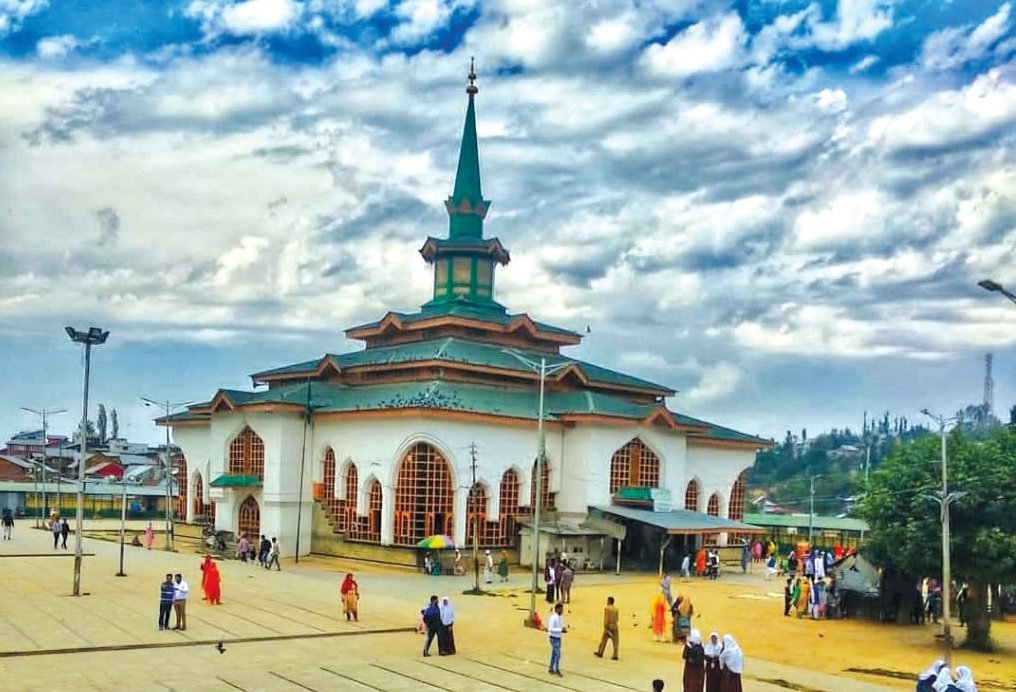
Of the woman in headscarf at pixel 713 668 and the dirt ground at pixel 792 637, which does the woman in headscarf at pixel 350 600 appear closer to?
the dirt ground at pixel 792 637

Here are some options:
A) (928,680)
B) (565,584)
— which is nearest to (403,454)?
(565,584)

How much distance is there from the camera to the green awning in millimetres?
50281

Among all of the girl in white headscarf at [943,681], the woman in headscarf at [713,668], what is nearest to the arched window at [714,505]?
the woman in headscarf at [713,668]

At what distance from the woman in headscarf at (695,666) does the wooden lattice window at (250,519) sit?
3523cm

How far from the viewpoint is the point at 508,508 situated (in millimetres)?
48500

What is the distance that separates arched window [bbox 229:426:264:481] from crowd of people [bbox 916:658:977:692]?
37.2m

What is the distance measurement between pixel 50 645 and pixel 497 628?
1086cm

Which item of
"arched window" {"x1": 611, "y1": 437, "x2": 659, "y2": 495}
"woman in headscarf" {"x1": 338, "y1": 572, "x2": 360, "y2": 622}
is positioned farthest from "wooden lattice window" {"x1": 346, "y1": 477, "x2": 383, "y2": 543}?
"woman in headscarf" {"x1": 338, "y1": 572, "x2": 360, "y2": 622}

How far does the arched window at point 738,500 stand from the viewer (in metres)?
58.7

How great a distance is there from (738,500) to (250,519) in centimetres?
2516

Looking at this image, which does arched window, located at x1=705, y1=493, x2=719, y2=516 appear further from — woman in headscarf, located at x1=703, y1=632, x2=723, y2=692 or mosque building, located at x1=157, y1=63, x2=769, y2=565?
woman in headscarf, located at x1=703, y1=632, x2=723, y2=692

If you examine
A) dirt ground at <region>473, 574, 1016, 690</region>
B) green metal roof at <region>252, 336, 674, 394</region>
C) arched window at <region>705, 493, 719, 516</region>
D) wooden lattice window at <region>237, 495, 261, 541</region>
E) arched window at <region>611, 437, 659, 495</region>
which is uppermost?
green metal roof at <region>252, 336, 674, 394</region>

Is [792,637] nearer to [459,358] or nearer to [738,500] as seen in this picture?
[459,358]

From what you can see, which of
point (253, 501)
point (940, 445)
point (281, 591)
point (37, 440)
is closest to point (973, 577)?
point (940, 445)
